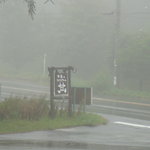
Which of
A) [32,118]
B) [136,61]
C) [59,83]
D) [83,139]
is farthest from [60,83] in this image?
[136,61]

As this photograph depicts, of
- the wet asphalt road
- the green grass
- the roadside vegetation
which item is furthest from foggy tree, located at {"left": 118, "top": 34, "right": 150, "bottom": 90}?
the wet asphalt road

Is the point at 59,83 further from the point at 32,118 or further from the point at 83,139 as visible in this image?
the point at 83,139

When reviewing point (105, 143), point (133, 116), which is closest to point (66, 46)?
point (133, 116)

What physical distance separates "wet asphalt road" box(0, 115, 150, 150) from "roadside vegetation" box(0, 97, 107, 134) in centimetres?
50

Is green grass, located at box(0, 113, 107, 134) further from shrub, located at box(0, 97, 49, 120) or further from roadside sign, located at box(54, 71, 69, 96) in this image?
roadside sign, located at box(54, 71, 69, 96)

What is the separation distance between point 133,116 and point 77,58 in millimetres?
19274

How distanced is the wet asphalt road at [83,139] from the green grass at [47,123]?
42cm

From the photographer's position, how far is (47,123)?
1645 cm

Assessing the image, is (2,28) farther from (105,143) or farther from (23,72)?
(105,143)

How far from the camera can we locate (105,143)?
1326cm

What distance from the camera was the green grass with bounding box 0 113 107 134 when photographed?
50.0ft

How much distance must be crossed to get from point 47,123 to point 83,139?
8.88ft

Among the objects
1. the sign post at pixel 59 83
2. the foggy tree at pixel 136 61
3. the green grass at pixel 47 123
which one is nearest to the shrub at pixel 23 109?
the green grass at pixel 47 123

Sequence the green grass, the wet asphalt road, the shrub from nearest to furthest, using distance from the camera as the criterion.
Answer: the wet asphalt road → the green grass → the shrub
